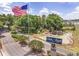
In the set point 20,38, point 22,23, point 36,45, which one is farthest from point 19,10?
point 36,45

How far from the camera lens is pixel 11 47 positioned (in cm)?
212

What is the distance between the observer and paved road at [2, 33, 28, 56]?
2.11 meters

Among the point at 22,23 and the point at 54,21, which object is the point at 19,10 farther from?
the point at 54,21

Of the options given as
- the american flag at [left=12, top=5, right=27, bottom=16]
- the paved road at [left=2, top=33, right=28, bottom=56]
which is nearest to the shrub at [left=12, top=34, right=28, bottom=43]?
the paved road at [left=2, top=33, right=28, bottom=56]

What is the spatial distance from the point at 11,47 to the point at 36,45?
237 mm

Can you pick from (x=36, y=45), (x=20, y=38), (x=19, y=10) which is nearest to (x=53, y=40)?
(x=36, y=45)

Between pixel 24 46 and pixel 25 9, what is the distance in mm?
346

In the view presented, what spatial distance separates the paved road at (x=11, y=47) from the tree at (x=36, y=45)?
9 cm

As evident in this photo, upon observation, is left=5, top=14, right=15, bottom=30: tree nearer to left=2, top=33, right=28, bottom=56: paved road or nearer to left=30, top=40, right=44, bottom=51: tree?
left=2, top=33, right=28, bottom=56: paved road

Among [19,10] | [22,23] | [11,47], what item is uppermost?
[19,10]

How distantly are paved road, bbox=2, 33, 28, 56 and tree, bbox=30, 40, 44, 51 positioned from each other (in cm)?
9

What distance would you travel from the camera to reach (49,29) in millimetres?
2100

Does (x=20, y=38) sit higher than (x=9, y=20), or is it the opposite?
(x=9, y=20)

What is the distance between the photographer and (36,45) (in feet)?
6.92
